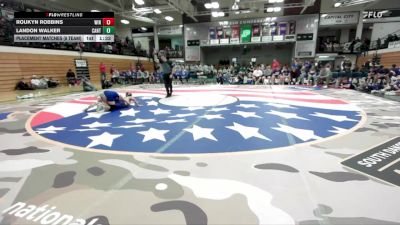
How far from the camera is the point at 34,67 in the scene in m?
12.2

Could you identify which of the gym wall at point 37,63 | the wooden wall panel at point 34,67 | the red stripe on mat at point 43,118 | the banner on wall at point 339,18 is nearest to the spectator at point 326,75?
the banner on wall at point 339,18

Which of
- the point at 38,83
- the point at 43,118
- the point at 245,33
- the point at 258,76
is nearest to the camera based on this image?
the point at 43,118

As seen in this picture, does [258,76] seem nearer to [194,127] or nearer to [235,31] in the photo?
[235,31]

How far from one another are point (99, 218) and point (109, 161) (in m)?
1.07

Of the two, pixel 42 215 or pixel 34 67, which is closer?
pixel 42 215

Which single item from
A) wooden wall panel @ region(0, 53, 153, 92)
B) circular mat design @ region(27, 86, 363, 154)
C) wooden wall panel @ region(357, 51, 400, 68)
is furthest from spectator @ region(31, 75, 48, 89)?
wooden wall panel @ region(357, 51, 400, 68)

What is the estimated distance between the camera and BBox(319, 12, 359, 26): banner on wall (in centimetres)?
1855

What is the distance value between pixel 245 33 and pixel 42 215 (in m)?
21.7

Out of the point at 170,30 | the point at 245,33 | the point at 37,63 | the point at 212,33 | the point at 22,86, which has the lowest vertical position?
the point at 22,86

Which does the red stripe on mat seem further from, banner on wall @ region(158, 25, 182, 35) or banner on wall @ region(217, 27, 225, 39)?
banner on wall @ region(158, 25, 182, 35)

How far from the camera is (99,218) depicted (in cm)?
168

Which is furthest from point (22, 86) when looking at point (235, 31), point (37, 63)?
point (235, 31)
